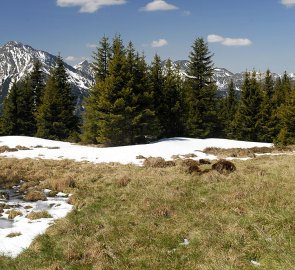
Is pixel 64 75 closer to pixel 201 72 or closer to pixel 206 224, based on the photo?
pixel 201 72

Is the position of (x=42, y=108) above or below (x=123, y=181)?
above

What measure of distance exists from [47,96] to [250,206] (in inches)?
1618

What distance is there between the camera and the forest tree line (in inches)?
1432

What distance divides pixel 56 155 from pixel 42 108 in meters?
21.0

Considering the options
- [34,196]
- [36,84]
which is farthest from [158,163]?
[36,84]

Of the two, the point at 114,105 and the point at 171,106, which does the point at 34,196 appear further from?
→ the point at 171,106

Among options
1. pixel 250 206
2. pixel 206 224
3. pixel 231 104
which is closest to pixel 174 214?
pixel 206 224

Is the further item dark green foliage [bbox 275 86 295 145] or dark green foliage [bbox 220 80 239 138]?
dark green foliage [bbox 220 80 239 138]

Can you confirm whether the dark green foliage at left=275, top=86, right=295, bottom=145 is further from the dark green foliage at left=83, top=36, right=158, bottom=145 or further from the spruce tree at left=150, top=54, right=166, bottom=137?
the dark green foliage at left=83, top=36, right=158, bottom=145

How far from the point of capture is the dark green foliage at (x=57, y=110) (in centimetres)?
4872

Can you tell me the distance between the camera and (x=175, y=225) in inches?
436

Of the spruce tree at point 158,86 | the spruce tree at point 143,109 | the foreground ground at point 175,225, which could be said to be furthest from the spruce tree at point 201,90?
the foreground ground at point 175,225

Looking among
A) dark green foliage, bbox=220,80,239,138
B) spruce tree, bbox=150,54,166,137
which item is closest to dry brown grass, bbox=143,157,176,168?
spruce tree, bbox=150,54,166,137

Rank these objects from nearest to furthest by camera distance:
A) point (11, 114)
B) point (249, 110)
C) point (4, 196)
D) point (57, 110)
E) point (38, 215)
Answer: point (38, 215) → point (4, 196) → point (57, 110) → point (249, 110) → point (11, 114)
